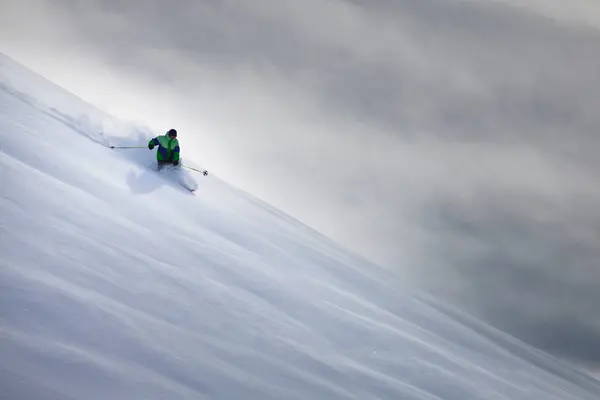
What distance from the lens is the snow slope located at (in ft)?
17.6

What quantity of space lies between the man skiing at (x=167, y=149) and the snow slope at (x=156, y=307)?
105cm

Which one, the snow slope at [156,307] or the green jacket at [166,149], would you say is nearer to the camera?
the snow slope at [156,307]

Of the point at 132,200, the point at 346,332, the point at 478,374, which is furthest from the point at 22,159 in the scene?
the point at 478,374

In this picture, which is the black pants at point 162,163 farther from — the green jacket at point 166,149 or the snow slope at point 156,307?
the snow slope at point 156,307

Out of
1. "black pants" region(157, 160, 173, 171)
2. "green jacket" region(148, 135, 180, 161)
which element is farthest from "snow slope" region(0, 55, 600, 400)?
"green jacket" region(148, 135, 180, 161)

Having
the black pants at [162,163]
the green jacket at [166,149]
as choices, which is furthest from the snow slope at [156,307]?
the green jacket at [166,149]

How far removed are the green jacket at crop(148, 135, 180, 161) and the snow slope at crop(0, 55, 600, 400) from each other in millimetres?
1083

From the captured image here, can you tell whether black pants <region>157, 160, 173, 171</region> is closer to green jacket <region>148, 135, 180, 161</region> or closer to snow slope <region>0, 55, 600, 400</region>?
green jacket <region>148, 135, 180, 161</region>

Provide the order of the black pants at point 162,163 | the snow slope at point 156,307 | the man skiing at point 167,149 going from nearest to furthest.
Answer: the snow slope at point 156,307 < the man skiing at point 167,149 < the black pants at point 162,163

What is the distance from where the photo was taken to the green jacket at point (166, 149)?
61.7 feet

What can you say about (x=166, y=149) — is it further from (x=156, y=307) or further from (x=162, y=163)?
(x=156, y=307)

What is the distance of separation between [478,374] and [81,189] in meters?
13.8

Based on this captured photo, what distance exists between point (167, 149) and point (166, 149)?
0.14 feet

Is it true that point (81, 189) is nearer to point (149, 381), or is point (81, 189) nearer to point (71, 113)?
point (149, 381)
